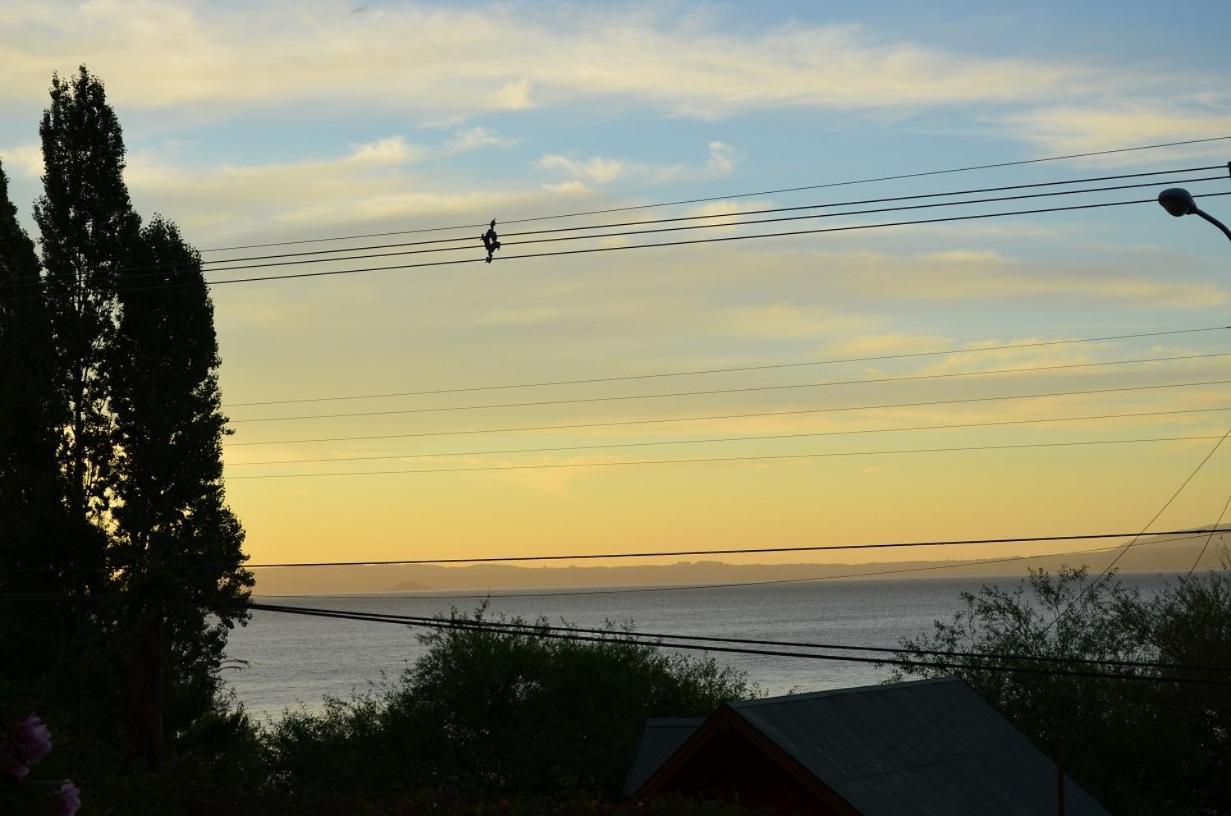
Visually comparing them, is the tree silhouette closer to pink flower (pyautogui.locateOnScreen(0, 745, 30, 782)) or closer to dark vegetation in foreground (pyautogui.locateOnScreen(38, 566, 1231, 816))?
dark vegetation in foreground (pyautogui.locateOnScreen(38, 566, 1231, 816))

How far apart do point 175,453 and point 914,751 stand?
2436cm

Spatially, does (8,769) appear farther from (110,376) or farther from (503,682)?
(503,682)

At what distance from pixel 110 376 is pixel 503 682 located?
19.7m

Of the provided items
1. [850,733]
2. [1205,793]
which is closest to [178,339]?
[850,733]

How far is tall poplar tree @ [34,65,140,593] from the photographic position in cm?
4062

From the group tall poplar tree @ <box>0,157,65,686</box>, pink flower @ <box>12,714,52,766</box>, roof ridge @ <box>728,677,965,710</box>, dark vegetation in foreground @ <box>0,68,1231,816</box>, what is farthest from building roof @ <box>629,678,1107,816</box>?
tall poplar tree @ <box>0,157,65,686</box>

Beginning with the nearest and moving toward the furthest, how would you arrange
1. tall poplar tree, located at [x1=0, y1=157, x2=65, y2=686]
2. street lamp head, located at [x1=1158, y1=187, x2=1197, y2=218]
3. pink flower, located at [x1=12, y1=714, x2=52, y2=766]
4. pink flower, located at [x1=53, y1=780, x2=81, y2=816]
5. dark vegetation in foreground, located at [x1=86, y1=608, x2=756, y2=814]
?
1. pink flower, located at [x1=12, y1=714, x2=52, y2=766]
2. pink flower, located at [x1=53, y1=780, x2=81, y2=816]
3. street lamp head, located at [x1=1158, y1=187, x2=1197, y2=218]
4. tall poplar tree, located at [x1=0, y1=157, x2=65, y2=686]
5. dark vegetation in foreground, located at [x1=86, y1=608, x2=756, y2=814]

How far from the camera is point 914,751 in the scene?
93.9ft

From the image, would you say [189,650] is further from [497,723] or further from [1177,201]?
[1177,201]

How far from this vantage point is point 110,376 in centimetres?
4166

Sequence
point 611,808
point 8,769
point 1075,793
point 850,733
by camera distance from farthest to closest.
→ 1. point 1075,793
2. point 850,733
3. point 611,808
4. point 8,769

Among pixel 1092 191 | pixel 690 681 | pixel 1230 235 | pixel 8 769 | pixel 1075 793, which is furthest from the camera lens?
pixel 690 681

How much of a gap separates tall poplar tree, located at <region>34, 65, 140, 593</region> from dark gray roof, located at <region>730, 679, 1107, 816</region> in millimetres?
23112

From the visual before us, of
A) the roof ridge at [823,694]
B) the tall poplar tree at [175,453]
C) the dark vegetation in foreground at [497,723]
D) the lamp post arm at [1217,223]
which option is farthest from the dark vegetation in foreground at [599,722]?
the lamp post arm at [1217,223]
